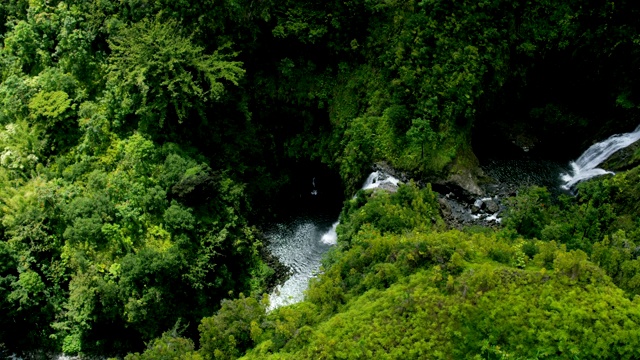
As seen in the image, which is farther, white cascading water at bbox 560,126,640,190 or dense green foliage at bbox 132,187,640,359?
white cascading water at bbox 560,126,640,190

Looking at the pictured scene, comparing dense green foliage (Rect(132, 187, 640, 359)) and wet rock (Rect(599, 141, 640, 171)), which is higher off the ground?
wet rock (Rect(599, 141, 640, 171))

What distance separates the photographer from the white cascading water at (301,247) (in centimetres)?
1914

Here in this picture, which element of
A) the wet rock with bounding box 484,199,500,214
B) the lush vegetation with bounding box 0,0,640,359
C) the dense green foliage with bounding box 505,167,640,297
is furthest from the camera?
the wet rock with bounding box 484,199,500,214

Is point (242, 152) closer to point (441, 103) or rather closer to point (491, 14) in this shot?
point (441, 103)

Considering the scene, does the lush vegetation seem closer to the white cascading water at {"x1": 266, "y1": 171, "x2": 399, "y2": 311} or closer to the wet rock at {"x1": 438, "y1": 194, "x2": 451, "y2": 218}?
the white cascading water at {"x1": 266, "y1": 171, "x2": 399, "y2": 311}

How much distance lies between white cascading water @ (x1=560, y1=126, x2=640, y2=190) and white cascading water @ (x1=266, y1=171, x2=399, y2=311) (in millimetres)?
6678

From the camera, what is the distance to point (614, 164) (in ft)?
60.8

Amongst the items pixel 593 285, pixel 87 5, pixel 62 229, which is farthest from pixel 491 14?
pixel 62 229

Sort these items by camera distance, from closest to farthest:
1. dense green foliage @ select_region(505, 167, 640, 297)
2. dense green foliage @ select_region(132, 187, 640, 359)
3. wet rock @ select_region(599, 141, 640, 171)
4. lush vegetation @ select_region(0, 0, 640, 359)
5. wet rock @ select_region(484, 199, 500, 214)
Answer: dense green foliage @ select_region(132, 187, 640, 359), dense green foliage @ select_region(505, 167, 640, 297), lush vegetation @ select_region(0, 0, 640, 359), wet rock @ select_region(599, 141, 640, 171), wet rock @ select_region(484, 199, 500, 214)

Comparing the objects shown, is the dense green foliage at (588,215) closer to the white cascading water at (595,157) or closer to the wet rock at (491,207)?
the wet rock at (491,207)

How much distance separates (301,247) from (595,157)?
11736 mm

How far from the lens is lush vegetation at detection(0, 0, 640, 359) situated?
17.2 meters

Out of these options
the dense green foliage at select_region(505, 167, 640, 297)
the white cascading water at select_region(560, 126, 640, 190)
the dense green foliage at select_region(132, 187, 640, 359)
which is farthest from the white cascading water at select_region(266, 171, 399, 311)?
the white cascading water at select_region(560, 126, 640, 190)

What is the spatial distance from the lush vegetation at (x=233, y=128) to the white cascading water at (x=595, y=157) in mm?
694
